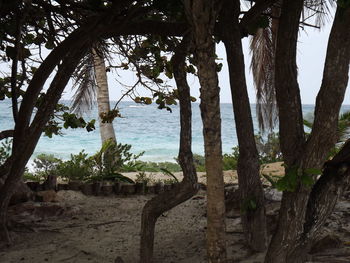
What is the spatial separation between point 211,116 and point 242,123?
1074 mm

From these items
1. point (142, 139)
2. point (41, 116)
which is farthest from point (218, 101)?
point (142, 139)

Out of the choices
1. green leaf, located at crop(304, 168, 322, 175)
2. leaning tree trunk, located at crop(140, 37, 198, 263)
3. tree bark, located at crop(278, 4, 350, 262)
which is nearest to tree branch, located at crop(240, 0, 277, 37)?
leaning tree trunk, located at crop(140, 37, 198, 263)

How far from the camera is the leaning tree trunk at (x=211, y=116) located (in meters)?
2.26

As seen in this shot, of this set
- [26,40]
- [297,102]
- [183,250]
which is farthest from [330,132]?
[26,40]

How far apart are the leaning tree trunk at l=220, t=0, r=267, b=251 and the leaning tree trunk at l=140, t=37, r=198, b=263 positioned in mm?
367

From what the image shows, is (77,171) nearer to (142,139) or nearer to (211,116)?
(211,116)

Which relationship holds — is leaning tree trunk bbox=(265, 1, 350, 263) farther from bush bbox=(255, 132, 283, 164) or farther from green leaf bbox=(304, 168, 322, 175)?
bush bbox=(255, 132, 283, 164)

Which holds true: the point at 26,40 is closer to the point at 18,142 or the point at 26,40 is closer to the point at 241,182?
the point at 18,142

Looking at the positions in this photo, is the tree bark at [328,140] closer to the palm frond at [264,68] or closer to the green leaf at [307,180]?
the green leaf at [307,180]

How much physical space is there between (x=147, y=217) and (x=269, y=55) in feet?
19.1

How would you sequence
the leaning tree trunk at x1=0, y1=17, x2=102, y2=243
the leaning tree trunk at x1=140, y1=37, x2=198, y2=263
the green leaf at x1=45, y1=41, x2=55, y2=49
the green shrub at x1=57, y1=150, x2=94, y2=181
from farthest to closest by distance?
1. the green shrub at x1=57, y1=150, x2=94, y2=181
2. the green leaf at x1=45, y1=41, x2=55, y2=49
3. the leaning tree trunk at x1=0, y1=17, x2=102, y2=243
4. the leaning tree trunk at x1=140, y1=37, x2=198, y2=263

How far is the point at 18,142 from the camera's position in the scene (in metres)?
4.12

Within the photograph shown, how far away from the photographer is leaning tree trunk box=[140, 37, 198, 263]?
3.56 meters

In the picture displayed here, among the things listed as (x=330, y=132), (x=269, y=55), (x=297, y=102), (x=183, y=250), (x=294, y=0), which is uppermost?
(x=269, y=55)
